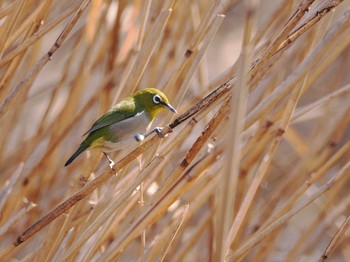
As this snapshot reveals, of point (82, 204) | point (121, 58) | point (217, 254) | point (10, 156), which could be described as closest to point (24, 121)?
point (10, 156)

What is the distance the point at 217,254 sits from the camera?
1.36 metres

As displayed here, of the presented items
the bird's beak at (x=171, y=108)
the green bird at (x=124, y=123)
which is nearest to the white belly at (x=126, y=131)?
the green bird at (x=124, y=123)

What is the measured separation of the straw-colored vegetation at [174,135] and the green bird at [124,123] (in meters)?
0.06

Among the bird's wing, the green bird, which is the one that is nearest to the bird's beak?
the green bird

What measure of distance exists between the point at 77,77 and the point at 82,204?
2.12 feet

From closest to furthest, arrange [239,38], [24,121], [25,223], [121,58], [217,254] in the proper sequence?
[217,254] → [121,58] → [25,223] → [24,121] → [239,38]

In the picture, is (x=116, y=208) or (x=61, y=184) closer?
(x=116, y=208)

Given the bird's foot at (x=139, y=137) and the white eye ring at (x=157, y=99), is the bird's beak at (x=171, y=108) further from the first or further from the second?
the bird's foot at (x=139, y=137)

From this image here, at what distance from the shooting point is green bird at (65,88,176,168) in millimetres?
2424

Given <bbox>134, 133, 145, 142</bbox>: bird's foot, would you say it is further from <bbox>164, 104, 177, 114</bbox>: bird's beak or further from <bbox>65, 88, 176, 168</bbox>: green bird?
<bbox>164, 104, 177, 114</bbox>: bird's beak

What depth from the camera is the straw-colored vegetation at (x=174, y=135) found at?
5.88 ft

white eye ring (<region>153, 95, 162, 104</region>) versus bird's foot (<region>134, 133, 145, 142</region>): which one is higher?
white eye ring (<region>153, 95, 162, 104</region>)

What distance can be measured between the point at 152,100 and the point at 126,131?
15cm

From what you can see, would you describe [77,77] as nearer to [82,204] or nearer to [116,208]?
[82,204]
